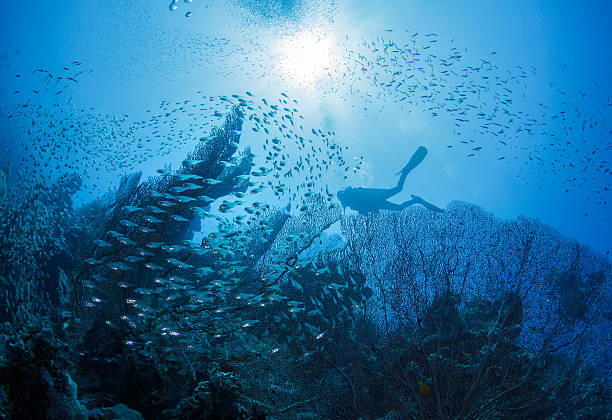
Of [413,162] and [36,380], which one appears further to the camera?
[413,162]

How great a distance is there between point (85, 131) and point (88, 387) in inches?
558

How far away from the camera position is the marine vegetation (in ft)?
14.0

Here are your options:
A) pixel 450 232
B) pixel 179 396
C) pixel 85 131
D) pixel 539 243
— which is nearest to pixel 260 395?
pixel 179 396

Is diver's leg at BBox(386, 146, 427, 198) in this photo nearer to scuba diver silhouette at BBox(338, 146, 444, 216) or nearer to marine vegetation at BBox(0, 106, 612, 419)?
scuba diver silhouette at BBox(338, 146, 444, 216)

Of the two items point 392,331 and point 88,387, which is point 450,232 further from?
point 88,387

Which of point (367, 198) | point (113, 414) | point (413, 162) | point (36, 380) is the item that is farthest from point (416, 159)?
point (36, 380)

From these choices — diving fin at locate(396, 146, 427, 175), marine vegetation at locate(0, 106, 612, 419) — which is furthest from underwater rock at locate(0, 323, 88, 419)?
diving fin at locate(396, 146, 427, 175)

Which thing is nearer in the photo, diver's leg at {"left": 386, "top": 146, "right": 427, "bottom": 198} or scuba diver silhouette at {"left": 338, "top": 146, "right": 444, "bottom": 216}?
scuba diver silhouette at {"left": 338, "top": 146, "right": 444, "bottom": 216}

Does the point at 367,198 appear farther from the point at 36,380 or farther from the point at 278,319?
the point at 36,380

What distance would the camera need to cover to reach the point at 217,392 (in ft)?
11.7

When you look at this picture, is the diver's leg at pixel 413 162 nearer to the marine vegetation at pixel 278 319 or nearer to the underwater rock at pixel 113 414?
the marine vegetation at pixel 278 319

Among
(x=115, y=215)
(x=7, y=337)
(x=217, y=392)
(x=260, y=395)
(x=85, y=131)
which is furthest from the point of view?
(x=85, y=131)

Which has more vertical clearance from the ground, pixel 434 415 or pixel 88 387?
pixel 88 387

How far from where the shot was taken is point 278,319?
297 inches
